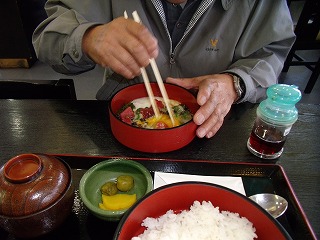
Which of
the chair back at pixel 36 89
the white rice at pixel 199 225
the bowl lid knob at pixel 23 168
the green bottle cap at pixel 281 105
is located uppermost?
the green bottle cap at pixel 281 105

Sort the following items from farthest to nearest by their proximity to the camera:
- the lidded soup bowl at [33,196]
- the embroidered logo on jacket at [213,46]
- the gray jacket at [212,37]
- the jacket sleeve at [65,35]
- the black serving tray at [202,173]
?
the embroidered logo on jacket at [213,46] → the gray jacket at [212,37] → the jacket sleeve at [65,35] → the black serving tray at [202,173] → the lidded soup bowl at [33,196]

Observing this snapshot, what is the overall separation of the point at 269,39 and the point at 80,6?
1.05 meters

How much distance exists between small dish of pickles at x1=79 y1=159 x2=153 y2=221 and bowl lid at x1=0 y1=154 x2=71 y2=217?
0.11 meters

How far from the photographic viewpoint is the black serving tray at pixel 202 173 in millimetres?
881

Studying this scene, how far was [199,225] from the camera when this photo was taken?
833 mm

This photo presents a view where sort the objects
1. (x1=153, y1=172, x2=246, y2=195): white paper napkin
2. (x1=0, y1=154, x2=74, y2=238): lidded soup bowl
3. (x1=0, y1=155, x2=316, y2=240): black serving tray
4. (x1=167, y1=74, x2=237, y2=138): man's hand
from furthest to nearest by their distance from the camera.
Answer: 1. (x1=167, y1=74, x2=237, y2=138): man's hand
2. (x1=153, y1=172, x2=246, y2=195): white paper napkin
3. (x1=0, y1=155, x2=316, y2=240): black serving tray
4. (x1=0, y1=154, x2=74, y2=238): lidded soup bowl

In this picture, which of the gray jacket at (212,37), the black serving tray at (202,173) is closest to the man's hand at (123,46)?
the gray jacket at (212,37)

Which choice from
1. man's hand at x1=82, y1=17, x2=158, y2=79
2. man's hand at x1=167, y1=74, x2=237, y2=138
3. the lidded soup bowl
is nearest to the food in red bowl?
the lidded soup bowl

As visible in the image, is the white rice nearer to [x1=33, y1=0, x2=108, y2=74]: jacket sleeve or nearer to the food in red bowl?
the food in red bowl

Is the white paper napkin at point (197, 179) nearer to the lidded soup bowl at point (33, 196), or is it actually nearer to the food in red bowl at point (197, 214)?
the food in red bowl at point (197, 214)

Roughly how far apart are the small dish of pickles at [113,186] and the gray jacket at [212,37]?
0.63m

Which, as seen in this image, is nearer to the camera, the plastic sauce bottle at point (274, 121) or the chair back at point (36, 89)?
the plastic sauce bottle at point (274, 121)

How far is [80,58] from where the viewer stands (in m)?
1.34

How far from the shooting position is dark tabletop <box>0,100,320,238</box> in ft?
3.73
